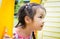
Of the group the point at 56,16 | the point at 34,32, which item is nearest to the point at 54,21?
the point at 56,16

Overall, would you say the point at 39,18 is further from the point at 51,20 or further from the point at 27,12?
the point at 51,20

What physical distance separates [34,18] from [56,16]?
456 mm

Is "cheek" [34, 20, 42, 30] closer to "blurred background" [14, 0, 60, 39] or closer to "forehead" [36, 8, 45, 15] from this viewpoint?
"forehead" [36, 8, 45, 15]

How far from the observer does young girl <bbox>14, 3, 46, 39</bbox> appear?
1.07 metres

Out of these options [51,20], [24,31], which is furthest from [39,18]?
[51,20]

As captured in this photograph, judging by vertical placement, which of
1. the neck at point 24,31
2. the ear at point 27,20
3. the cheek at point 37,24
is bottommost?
the neck at point 24,31

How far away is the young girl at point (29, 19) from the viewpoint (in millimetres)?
1065

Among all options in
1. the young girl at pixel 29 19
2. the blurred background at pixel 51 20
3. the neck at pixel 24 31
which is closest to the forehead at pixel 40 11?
the young girl at pixel 29 19

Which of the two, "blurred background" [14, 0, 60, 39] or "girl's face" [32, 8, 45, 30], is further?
"blurred background" [14, 0, 60, 39]

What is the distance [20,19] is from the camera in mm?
1119

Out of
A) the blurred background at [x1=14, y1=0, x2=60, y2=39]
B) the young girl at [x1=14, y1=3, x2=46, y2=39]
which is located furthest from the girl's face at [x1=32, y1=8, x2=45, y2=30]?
the blurred background at [x1=14, y1=0, x2=60, y2=39]

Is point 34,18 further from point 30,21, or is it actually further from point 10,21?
point 10,21

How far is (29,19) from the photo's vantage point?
108 cm

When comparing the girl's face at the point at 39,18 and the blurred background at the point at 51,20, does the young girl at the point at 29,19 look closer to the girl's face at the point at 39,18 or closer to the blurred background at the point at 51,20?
the girl's face at the point at 39,18
